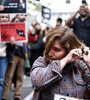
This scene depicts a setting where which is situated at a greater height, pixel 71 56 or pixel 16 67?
pixel 71 56

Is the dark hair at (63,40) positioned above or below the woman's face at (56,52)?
above

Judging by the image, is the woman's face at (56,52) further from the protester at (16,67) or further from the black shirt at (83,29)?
the protester at (16,67)

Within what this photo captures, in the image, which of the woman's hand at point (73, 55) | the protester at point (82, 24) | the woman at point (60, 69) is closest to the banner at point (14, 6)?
the protester at point (82, 24)

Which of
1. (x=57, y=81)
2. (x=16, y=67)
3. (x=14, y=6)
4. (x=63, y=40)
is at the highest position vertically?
(x=14, y=6)

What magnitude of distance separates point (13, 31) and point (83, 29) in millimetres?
1254

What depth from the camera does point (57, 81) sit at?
2.58 metres

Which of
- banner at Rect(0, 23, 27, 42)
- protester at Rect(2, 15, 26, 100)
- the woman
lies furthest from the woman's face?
protester at Rect(2, 15, 26, 100)

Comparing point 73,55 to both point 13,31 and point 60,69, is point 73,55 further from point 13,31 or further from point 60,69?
point 13,31

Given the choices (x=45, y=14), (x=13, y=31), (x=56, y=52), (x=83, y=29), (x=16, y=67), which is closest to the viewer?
(x=56, y=52)

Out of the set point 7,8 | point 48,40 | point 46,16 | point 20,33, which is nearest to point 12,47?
point 20,33

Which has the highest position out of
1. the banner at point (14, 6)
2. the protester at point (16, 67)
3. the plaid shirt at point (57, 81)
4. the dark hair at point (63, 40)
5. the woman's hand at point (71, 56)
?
the banner at point (14, 6)

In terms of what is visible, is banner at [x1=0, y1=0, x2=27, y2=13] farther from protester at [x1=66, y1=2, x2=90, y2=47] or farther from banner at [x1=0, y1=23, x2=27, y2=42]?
protester at [x1=66, y1=2, x2=90, y2=47]

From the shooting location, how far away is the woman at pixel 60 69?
256 centimetres

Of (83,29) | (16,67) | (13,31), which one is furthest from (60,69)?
(16,67)
